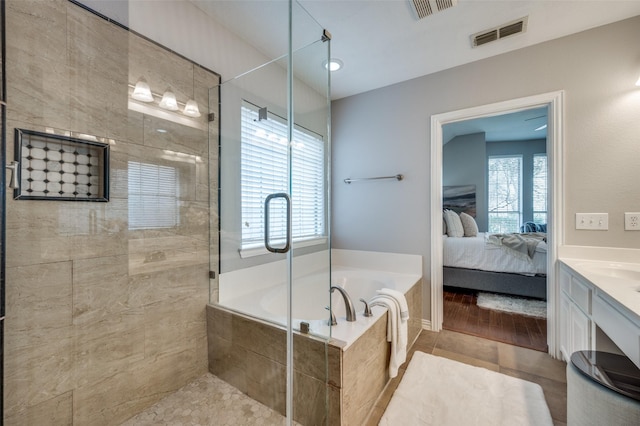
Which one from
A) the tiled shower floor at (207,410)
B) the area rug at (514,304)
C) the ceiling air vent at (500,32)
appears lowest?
the tiled shower floor at (207,410)

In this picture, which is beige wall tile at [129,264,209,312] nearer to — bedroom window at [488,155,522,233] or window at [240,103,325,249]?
window at [240,103,325,249]

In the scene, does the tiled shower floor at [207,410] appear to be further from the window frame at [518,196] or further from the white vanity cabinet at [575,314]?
the window frame at [518,196]

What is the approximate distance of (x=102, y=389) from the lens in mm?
1308

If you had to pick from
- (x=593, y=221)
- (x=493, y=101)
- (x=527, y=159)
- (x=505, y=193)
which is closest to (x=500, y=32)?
(x=493, y=101)

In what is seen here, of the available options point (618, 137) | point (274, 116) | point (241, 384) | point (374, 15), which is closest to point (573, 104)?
point (618, 137)

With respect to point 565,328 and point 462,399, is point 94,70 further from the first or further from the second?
point 565,328

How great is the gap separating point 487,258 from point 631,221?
1.69 m

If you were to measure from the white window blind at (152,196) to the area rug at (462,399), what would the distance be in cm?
167

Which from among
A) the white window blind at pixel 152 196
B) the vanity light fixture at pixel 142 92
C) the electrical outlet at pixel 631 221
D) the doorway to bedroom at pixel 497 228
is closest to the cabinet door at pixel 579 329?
the doorway to bedroom at pixel 497 228

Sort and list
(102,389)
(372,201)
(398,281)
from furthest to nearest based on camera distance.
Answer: (372,201)
(398,281)
(102,389)

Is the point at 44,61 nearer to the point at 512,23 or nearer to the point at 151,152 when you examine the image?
the point at 151,152

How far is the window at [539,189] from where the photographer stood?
5.41 meters

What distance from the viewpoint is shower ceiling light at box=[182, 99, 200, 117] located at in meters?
1.67

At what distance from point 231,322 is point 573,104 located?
2.84 m
